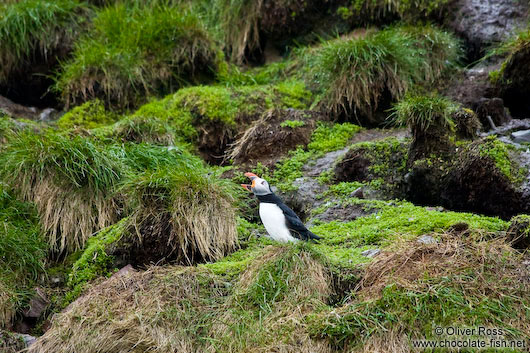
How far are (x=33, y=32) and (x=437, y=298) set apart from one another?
723cm

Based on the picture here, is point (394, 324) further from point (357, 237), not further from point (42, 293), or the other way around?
point (42, 293)

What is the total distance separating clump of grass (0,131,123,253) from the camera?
604 cm

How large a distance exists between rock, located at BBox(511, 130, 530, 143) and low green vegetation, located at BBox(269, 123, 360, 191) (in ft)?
6.63

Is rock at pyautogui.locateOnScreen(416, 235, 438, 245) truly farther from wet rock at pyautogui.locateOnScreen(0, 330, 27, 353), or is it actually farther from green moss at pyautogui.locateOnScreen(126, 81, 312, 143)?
green moss at pyautogui.locateOnScreen(126, 81, 312, 143)

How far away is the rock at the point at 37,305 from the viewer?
5.36 meters

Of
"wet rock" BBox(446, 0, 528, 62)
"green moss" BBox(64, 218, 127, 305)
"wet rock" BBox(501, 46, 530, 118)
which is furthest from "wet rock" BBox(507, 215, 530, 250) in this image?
"wet rock" BBox(446, 0, 528, 62)

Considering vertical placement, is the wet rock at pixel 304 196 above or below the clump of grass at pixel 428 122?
below

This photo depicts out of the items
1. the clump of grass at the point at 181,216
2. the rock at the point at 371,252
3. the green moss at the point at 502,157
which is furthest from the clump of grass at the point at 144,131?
the green moss at the point at 502,157

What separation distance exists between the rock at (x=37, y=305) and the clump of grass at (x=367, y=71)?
4.22 metres

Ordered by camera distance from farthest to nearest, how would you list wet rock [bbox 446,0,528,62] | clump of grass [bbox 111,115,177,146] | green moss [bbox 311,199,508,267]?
wet rock [bbox 446,0,528,62]
clump of grass [bbox 111,115,177,146]
green moss [bbox 311,199,508,267]

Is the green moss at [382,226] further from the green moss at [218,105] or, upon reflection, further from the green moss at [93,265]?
the green moss at [218,105]

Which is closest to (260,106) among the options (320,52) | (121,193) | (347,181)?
(320,52)

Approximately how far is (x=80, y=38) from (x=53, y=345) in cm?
594

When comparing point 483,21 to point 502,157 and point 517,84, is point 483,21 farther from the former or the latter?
point 502,157
